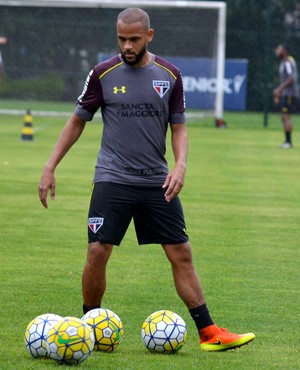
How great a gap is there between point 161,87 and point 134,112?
23 centimetres

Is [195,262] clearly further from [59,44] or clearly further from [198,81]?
[198,81]

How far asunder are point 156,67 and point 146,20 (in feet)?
1.02

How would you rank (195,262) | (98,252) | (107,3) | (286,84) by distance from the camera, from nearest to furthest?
(98,252) → (195,262) → (286,84) → (107,3)

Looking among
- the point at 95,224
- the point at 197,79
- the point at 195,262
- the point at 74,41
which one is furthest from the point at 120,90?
the point at 197,79

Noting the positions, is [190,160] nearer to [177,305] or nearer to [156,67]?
[177,305]

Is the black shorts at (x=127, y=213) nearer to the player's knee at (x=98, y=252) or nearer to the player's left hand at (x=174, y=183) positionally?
the player's knee at (x=98, y=252)

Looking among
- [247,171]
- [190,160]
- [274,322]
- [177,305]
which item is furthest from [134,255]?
[190,160]

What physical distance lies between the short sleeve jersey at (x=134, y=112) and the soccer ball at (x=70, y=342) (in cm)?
107

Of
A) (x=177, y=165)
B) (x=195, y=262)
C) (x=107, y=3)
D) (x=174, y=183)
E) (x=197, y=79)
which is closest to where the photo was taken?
(x=174, y=183)

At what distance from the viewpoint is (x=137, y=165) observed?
6895 mm

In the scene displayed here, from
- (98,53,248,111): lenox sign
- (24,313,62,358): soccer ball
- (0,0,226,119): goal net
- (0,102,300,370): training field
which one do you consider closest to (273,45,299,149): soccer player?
(0,0,226,119): goal net

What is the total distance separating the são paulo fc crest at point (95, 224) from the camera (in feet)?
22.5

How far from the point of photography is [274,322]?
7.88 m

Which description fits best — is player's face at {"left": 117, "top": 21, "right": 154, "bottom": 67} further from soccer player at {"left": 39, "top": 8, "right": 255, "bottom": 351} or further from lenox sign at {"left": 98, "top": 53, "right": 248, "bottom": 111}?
lenox sign at {"left": 98, "top": 53, "right": 248, "bottom": 111}
